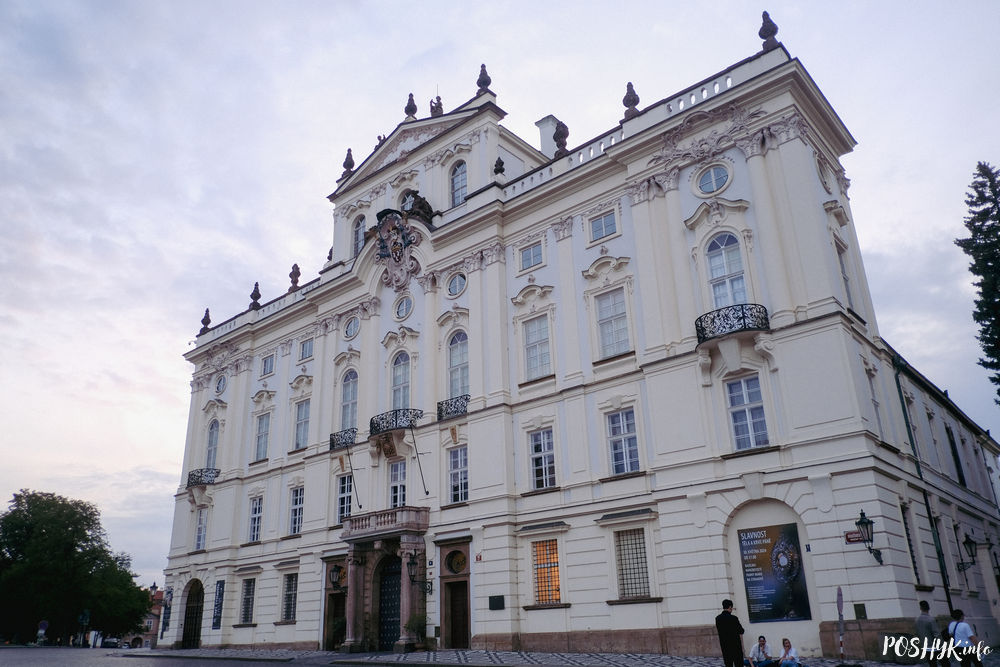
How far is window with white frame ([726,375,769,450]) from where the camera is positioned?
71.4 ft

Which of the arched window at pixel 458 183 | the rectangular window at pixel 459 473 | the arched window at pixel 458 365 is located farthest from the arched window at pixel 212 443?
the arched window at pixel 458 183

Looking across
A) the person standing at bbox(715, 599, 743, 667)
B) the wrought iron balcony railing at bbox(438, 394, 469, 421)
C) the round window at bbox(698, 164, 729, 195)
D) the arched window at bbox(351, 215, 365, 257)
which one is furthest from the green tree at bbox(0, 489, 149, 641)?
the person standing at bbox(715, 599, 743, 667)

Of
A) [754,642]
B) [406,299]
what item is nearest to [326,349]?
[406,299]

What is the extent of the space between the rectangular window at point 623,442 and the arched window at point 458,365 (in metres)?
7.07

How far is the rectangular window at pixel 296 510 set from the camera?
115 feet

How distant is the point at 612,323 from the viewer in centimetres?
2628

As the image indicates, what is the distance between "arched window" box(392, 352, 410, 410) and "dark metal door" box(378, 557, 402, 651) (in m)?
6.49

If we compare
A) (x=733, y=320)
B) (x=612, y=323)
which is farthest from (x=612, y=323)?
(x=733, y=320)

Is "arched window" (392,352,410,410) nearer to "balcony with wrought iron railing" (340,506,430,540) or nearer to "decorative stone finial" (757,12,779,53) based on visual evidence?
"balcony with wrought iron railing" (340,506,430,540)

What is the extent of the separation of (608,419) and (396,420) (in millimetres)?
9541

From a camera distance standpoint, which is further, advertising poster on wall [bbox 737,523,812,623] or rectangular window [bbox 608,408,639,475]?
Result: rectangular window [bbox 608,408,639,475]

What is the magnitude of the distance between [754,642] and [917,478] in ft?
25.5

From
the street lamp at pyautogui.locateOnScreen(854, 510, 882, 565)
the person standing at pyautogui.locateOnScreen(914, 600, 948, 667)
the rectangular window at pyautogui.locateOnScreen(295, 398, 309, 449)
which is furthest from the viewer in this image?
the rectangular window at pyautogui.locateOnScreen(295, 398, 309, 449)

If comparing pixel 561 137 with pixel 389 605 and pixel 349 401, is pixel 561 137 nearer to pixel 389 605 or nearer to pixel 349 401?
pixel 349 401
